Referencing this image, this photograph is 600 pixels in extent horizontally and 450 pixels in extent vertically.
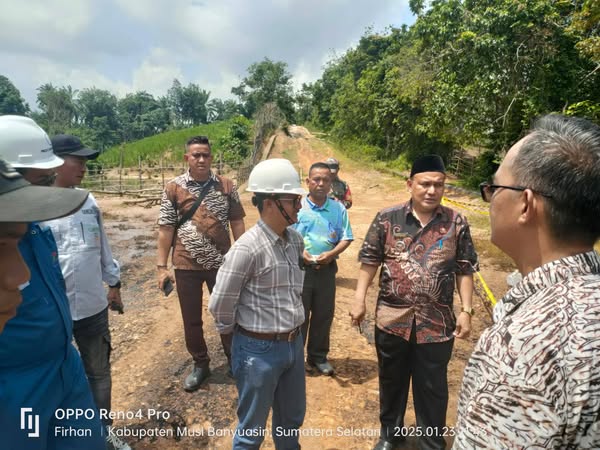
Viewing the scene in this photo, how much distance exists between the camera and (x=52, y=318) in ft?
5.23

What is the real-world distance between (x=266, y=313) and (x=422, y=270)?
105 cm

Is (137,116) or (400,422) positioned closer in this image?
(400,422)

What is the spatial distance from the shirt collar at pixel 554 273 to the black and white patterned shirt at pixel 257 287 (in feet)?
4.09

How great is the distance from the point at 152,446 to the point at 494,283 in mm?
5698

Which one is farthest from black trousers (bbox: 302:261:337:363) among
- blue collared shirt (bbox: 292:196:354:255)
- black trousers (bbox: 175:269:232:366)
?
black trousers (bbox: 175:269:232:366)

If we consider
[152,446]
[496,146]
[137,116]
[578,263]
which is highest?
[137,116]

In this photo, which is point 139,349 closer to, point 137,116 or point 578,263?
point 578,263

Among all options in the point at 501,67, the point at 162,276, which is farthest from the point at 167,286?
the point at 501,67

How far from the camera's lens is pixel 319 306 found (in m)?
3.43

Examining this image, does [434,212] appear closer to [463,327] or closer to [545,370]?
[463,327]

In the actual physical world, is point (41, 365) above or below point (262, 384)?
above

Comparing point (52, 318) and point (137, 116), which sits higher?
point (137, 116)

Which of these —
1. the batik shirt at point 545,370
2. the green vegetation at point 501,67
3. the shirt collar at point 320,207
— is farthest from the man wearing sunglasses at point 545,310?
the green vegetation at point 501,67

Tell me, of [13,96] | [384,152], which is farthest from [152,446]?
[13,96]
